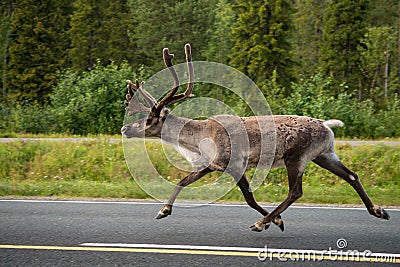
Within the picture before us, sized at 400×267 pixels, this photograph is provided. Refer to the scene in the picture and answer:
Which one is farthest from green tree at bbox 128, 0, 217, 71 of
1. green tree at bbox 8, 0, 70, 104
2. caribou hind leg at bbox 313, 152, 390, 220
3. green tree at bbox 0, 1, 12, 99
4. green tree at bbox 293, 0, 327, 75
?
caribou hind leg at bbox 313, 152, 390, 220

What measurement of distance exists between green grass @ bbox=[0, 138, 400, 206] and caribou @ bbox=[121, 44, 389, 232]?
138 cm

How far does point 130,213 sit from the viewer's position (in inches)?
336

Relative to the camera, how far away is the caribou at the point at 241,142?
698 cm

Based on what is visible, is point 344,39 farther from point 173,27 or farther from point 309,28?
point 309,28

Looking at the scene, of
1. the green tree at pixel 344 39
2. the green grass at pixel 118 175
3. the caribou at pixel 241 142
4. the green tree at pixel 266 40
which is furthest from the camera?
the green tree at pixel 344 39

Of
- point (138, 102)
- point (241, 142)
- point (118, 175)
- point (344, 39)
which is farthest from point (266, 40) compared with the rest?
point (241, 142)

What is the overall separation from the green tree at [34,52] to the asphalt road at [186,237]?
28.9m

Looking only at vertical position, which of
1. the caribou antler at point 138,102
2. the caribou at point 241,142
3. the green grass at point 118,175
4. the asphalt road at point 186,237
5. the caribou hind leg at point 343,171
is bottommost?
the green grass at point 118,175

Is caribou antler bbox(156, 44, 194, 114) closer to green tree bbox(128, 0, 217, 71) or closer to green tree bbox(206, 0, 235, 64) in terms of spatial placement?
green tree bbox(128, 0, 217, 71)

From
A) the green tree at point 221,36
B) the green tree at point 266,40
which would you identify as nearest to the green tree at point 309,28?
the green tree at point 221,36

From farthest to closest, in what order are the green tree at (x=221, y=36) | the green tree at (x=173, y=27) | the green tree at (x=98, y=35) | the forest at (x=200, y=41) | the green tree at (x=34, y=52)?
the green tree at (x=98, y=35) < the green tree at (x=34, y=52) < the green tree at (x=173, y=27) < the green tree at (x=221, y=36) < the forest at (x=200, y=41)

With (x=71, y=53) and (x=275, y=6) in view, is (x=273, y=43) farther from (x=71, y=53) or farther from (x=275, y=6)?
(x=71, y=53)

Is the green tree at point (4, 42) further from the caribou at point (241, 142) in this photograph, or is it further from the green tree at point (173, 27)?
the caribou at point (241, 142)

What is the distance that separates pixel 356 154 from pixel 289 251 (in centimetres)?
737
